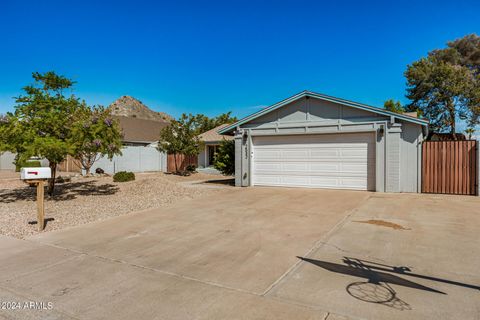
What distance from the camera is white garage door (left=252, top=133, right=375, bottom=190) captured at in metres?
11.8

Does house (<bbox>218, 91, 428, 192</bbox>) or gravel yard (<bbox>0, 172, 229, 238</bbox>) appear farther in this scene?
house (<bbox>218, 91, 428, 192</bbox>)

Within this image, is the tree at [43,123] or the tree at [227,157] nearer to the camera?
the tree at [43,123]

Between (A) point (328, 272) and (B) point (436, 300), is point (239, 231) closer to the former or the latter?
(A) point (328, 272)

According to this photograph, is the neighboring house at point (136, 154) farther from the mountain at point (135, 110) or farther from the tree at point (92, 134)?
the mountain at point (135, 110)

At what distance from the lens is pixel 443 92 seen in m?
23.5

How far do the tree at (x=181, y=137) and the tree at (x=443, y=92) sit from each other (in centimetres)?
1817

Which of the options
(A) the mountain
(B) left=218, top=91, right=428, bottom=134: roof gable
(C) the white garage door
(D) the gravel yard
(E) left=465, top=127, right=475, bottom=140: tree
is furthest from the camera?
(A) the mountain

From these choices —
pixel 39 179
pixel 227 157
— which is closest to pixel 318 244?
pixel 39 179

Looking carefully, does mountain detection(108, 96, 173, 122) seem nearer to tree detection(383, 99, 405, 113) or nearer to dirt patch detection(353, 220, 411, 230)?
tree detection(383, 99, 405, 113)

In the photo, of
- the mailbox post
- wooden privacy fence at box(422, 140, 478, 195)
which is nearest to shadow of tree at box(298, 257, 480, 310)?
the mailbox post

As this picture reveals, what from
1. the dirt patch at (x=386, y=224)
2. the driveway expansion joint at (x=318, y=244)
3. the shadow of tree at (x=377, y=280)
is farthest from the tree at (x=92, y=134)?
the dirt patch at (x=386, y=224)

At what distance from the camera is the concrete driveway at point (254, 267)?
10.3ft

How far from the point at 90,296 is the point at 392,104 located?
29842mm

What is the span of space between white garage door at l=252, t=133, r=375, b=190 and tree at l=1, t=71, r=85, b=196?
7570mm
